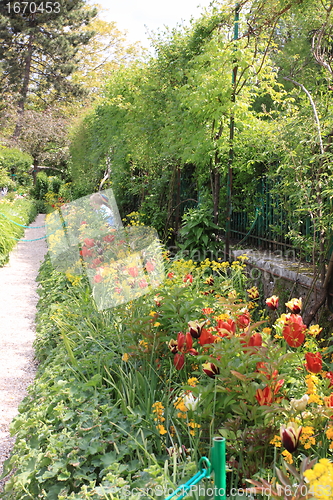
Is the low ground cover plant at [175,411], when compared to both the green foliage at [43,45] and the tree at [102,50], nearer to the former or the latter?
the green foliage at [43,45]

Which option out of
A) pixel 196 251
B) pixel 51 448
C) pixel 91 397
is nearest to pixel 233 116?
pixel 196 251

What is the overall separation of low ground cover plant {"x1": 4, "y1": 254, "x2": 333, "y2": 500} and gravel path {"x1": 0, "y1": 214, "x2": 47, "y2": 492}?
0.39 metres

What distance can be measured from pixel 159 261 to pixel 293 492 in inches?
127

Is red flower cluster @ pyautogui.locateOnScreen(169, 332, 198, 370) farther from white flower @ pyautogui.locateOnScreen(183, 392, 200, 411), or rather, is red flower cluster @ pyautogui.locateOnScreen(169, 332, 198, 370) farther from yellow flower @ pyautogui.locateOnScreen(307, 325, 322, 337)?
yellow flower @ pyautogui.locateOnScreen(307, 325, 322, 337)

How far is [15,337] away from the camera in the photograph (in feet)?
13.5

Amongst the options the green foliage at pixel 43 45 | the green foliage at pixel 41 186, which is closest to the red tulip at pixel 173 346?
the green foliage at pixel 43 45

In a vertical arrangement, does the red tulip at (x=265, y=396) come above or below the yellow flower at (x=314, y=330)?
below

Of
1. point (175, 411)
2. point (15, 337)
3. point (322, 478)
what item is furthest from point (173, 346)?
point (15, 337)

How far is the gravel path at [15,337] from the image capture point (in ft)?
9.47

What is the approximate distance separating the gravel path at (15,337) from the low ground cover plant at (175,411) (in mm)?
390

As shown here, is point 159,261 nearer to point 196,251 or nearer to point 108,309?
point 196,251

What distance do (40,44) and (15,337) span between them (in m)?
20.7

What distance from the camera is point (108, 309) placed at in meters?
3.36

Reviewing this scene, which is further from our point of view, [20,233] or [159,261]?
[20,233]
